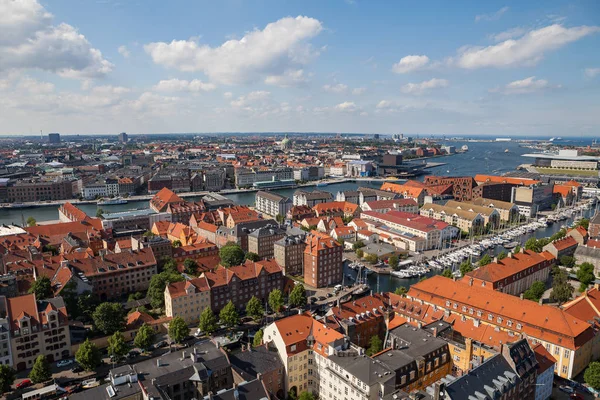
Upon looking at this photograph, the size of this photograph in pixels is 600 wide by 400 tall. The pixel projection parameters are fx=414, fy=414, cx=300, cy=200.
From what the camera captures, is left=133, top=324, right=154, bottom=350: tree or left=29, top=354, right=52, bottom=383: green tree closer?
left=29, top=354, right=52, bottom=383: green tree

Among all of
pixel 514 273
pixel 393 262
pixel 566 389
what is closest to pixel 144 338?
pixel 566 389

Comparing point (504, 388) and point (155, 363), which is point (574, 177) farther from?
point (155, 363)

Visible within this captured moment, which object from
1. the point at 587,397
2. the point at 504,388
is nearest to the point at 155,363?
the point at 504,388

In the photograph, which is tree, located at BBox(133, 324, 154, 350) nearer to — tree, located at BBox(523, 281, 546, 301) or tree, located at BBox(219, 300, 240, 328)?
tree, located at BBox(219, 300, 240, 328)

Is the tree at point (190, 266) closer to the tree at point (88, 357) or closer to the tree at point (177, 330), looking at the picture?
the tree at point (177, 330)

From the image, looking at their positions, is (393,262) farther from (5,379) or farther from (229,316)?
(5,379)

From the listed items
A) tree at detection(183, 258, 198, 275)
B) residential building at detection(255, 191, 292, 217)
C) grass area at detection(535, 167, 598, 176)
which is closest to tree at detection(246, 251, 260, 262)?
tree at detection(183, 258, 198, 275)
